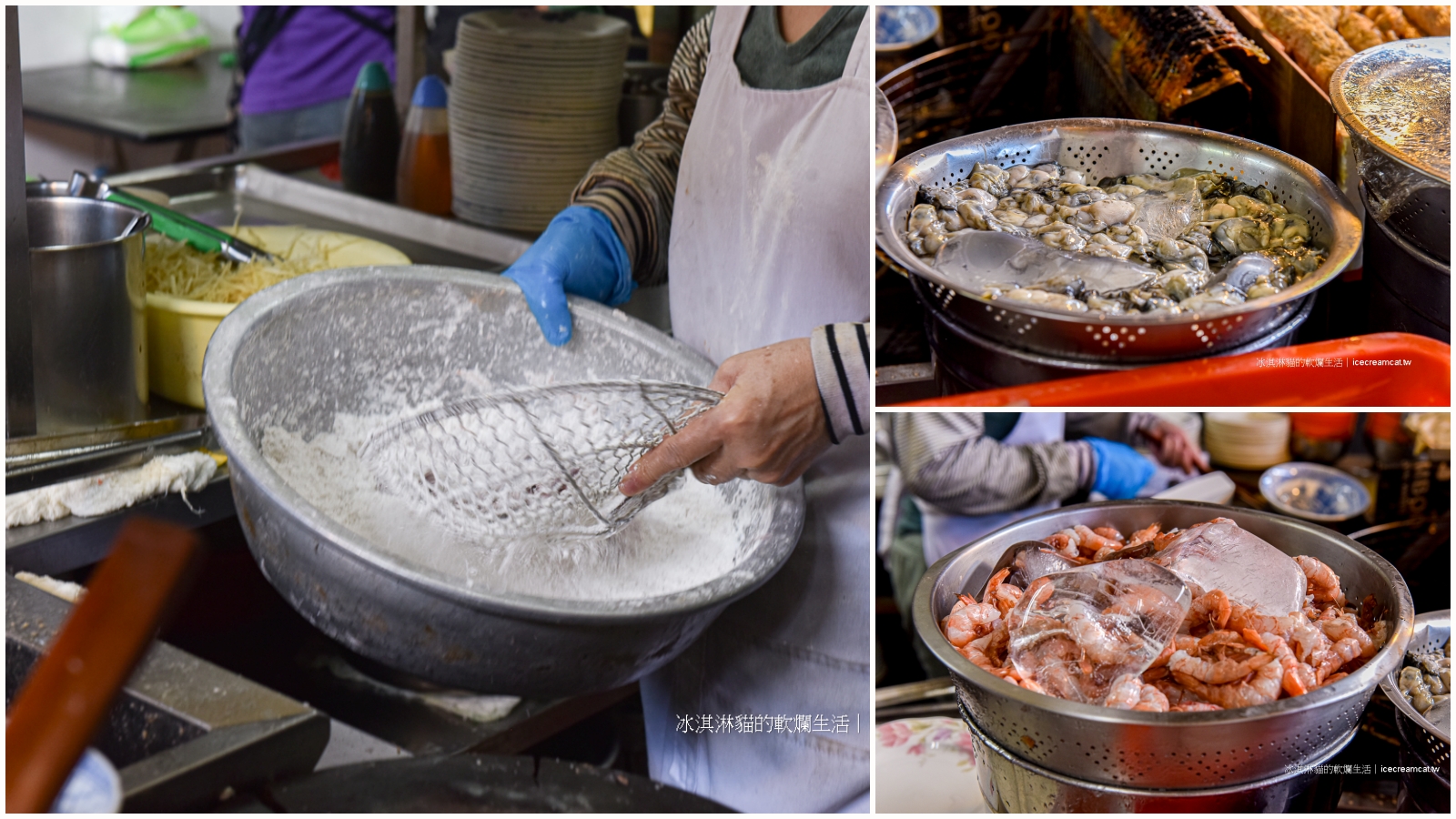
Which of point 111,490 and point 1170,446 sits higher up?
point 111,490

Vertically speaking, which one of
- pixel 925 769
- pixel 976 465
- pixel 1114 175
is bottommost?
pixel 976 465

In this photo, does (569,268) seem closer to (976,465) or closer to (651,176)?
(651,176)

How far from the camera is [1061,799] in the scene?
0.80 metres

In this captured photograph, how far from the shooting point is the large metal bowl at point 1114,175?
32.9 inches

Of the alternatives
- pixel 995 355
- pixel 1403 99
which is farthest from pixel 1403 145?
pixel 995 355

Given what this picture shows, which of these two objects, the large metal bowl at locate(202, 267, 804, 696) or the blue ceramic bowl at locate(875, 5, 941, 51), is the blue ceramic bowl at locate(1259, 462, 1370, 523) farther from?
the large metal bowl at locate(202, 267, 804, 696)

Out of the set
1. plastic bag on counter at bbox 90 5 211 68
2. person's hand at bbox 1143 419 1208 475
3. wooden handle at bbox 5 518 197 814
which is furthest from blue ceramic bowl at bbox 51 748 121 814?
plastic bag on counter at bbox 90 5 211 68

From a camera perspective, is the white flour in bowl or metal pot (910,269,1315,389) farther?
the white flour in bowl

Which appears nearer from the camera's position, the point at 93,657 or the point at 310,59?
Answer: the point at 93,657

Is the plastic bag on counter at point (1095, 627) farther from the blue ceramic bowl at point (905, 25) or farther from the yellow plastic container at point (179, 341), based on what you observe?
the blue ceramic bowl at point (905, 25)

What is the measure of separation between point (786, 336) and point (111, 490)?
739 mm

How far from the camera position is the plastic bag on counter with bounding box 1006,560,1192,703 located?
775mm

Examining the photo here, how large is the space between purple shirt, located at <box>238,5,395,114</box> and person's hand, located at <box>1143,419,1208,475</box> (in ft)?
7.13

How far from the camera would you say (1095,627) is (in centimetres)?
79
